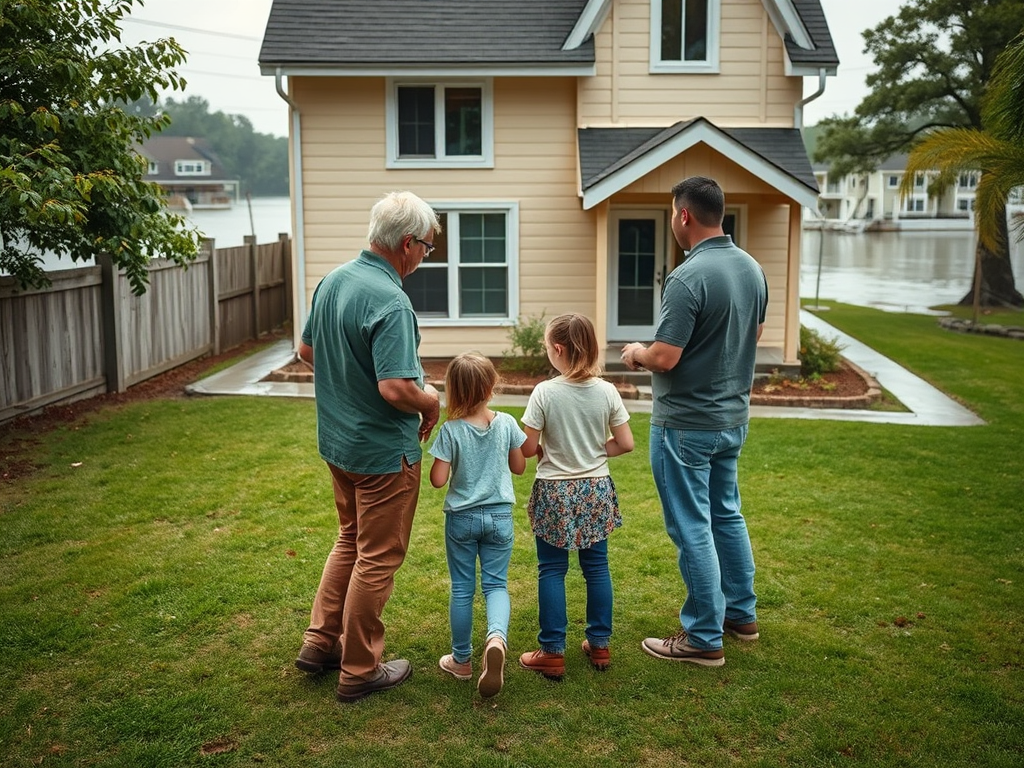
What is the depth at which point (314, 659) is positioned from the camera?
432cm

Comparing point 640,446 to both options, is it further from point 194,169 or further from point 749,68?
point 194,169

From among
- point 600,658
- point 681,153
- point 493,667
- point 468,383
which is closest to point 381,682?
point 493,667

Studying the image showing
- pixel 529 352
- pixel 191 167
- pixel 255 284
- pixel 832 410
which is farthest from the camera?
pixel 191 167

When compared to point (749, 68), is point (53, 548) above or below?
below

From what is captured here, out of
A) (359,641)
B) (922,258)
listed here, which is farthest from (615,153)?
(922,258)

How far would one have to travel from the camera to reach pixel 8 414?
9391 mm

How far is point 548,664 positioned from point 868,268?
4153 cm

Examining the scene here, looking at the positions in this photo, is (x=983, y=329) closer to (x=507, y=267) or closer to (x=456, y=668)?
(x=507, y=267)

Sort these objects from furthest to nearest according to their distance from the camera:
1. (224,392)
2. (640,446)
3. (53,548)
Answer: (224,392) < (640,446) < (53,548)

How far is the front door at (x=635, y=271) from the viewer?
15133 millimetres

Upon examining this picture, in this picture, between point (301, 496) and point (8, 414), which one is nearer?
point (301, 496)

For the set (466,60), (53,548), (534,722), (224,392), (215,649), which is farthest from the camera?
(466,60)

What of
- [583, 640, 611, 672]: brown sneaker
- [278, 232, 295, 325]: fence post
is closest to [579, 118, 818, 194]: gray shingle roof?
[278, 232, 295, 325]: fence post

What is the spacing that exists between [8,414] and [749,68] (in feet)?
36.2
